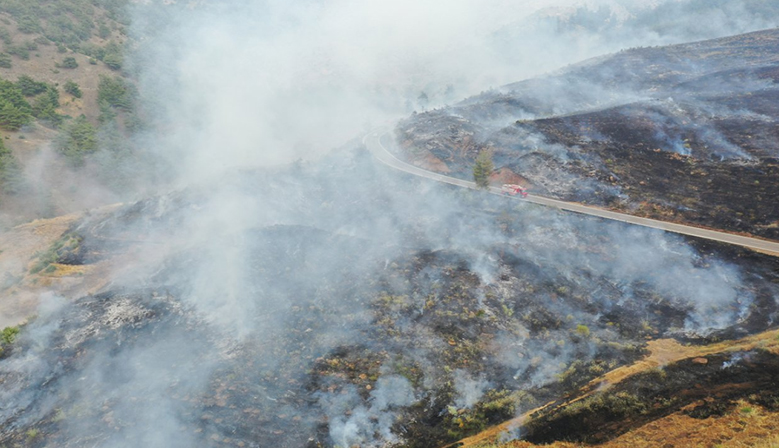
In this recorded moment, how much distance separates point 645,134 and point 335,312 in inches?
1427

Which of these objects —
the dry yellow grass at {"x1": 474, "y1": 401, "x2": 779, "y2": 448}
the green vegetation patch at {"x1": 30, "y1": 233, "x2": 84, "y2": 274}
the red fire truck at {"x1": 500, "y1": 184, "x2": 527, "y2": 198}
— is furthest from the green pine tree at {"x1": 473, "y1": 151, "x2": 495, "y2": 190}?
the green vegetation patch at {"x1": 30, "y1": 233, "x2": 84, "y2": 274}

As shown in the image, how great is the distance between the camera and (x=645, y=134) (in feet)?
126

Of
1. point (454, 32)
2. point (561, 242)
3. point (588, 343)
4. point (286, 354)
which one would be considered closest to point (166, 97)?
point (286, 354)

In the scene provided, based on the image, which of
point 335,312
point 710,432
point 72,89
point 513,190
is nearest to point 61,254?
point 335,312

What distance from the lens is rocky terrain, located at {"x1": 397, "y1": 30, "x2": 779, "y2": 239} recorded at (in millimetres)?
30078

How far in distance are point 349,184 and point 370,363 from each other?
2233 centimetres

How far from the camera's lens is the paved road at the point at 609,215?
79.9ft

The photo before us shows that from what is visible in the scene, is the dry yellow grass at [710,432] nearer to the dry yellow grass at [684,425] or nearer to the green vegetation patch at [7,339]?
the dry yellow grass at [684,425]

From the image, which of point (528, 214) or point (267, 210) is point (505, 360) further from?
point (267, 210)

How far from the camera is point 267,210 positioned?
32.0 m

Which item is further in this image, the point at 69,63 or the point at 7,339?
the point at 69,63

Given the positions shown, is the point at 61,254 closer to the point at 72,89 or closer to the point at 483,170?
the point at 483,170

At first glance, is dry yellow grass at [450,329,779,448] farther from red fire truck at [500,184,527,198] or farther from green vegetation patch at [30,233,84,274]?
green vegetation patch at [30,233,84,274]

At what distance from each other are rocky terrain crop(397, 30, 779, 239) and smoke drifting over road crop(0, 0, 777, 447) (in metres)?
5.78
